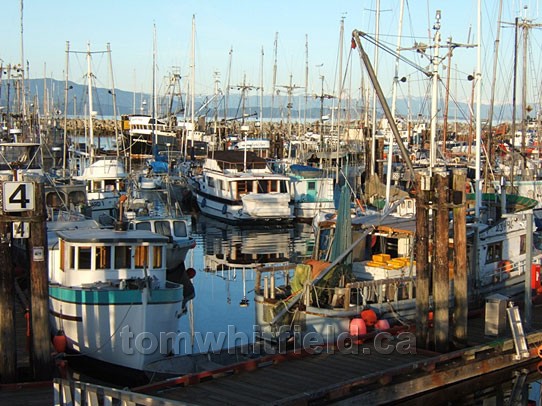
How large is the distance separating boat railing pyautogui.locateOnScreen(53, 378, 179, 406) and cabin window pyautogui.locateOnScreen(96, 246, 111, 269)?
6.63 metres

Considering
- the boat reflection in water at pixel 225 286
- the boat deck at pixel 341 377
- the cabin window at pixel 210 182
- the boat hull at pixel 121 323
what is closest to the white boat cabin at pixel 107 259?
the boat hull at pixel 121 323

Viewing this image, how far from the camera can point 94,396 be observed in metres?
12.7

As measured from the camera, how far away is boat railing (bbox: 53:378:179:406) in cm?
1230

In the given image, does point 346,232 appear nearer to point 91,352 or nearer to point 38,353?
point 91,352

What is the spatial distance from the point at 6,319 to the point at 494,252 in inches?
559

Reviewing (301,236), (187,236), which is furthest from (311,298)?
(301,236)

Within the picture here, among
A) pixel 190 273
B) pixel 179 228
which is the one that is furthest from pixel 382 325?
pixel 179 228

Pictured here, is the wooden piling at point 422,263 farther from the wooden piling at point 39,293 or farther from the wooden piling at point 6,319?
the wooden piling at point 6,319

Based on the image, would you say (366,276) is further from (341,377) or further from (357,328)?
(341,377)

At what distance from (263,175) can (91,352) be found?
95.5ft

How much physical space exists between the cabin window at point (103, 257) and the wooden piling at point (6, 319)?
4718 millimetres

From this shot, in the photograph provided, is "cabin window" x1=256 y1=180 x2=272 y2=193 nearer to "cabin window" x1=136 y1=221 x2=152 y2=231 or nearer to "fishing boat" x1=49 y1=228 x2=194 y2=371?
"cabin window" x1=136 y1=221 x2=152 y2=231

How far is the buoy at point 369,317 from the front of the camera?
18891 millimetres

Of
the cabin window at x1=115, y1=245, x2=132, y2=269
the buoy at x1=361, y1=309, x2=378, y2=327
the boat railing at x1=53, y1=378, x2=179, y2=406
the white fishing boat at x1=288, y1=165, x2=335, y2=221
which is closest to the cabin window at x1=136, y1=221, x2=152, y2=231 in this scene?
the cabin window at x1=115, y1=245, x2=132, y2=269
